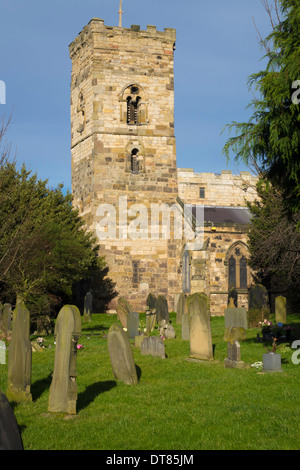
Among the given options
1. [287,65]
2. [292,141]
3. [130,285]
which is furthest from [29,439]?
[130,285]

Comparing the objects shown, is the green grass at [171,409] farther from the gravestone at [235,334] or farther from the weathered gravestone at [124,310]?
the weathered gravestone at [124,310]

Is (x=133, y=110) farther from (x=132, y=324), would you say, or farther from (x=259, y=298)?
(x=132, y=324)

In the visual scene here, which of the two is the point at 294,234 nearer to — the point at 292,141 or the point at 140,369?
the point at 292,141

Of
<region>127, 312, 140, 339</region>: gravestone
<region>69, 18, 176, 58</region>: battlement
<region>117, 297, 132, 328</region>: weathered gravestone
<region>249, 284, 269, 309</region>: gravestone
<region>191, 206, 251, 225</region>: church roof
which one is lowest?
<region>127, 312, 140, 339</region>: gravestone

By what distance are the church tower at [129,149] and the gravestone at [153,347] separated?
16022mm

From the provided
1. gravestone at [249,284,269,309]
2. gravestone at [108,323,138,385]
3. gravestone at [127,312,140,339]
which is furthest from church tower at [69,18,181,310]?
gravestone at [108,323,138,385]

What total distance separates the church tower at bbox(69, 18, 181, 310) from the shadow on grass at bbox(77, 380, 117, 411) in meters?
19.7

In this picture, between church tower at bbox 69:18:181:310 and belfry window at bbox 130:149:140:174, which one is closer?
church tower at bbox 69:18:181:310

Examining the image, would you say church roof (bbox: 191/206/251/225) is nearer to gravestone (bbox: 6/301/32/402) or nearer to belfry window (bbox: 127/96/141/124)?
belfry window (bbox: 127/96/141/124)

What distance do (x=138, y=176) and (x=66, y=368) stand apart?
24201 mm

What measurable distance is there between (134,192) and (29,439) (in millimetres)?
25190

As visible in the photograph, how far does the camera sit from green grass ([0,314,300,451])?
7.97 m

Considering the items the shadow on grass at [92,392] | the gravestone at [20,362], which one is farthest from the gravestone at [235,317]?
the gravestone at [20,362]

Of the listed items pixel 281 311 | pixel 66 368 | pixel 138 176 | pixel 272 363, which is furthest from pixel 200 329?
pixel 138 176
